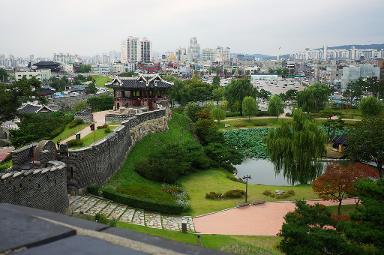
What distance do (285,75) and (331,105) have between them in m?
120

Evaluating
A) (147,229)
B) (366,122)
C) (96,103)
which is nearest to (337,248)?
(147,229)

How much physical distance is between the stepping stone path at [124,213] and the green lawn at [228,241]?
1709 millimetres

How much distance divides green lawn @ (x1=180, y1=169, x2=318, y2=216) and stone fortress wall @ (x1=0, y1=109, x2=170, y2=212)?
224 inches

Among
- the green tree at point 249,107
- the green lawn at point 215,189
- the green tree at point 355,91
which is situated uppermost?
the green tree at point 355,91

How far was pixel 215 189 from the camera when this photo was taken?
29938 millimetres

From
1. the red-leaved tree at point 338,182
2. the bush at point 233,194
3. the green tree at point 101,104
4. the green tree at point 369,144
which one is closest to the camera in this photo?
the red-leaved tree at point 338,182

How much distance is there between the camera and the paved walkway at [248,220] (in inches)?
852

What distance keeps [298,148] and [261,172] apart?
39.3 feet

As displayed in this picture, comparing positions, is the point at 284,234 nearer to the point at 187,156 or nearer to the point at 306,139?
the point at 306,139

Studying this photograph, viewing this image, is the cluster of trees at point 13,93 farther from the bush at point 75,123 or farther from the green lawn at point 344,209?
the green lawn at point 344,209

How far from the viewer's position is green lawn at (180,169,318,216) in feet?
85.6

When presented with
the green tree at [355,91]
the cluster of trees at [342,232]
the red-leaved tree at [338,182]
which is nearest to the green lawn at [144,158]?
the red-leaved tree at [338,182]

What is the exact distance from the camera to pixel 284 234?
14656 millimetres

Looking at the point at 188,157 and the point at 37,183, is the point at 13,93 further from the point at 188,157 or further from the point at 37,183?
the point at 188,157
